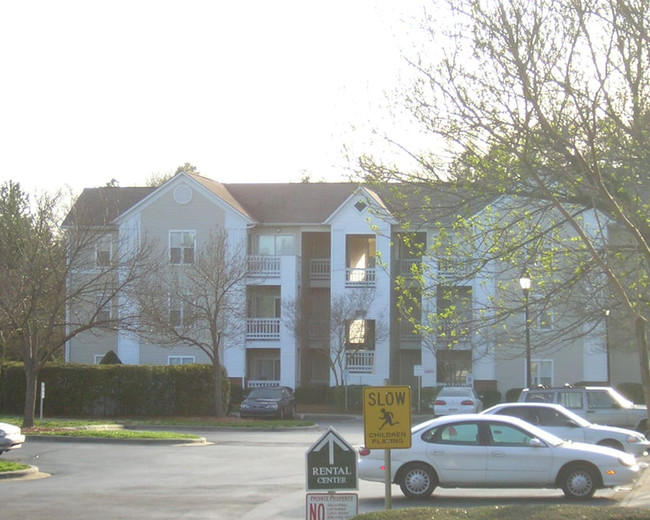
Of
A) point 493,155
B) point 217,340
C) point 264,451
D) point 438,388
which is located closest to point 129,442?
point 264,451

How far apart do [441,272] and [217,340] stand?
22.7 meters

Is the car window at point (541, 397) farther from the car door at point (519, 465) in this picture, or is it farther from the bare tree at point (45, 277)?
the bare tree at point (45, 277)

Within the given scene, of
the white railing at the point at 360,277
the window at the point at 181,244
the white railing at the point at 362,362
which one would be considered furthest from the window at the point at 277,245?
the white railing at the point at 362,362

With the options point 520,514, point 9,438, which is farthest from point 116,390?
point 520,514

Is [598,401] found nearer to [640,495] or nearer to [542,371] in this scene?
[640,495]

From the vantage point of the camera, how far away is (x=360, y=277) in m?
49.1

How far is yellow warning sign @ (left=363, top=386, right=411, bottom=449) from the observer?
10.6 meters

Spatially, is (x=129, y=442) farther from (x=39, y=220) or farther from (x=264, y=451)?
(x=39, y=220)

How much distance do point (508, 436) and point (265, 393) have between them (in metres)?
25.3

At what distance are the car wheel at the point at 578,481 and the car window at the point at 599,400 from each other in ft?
35.1

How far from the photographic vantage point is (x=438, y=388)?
154ft

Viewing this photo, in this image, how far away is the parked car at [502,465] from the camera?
16156mm

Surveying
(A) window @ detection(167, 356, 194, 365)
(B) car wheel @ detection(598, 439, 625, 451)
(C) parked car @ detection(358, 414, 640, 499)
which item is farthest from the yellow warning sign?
(A) window @ detection(167, 356, 194, 365)

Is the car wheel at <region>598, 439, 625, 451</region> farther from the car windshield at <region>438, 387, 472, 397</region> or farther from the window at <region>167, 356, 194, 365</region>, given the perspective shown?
the window at <region>167, 356, 194, 365</region>
